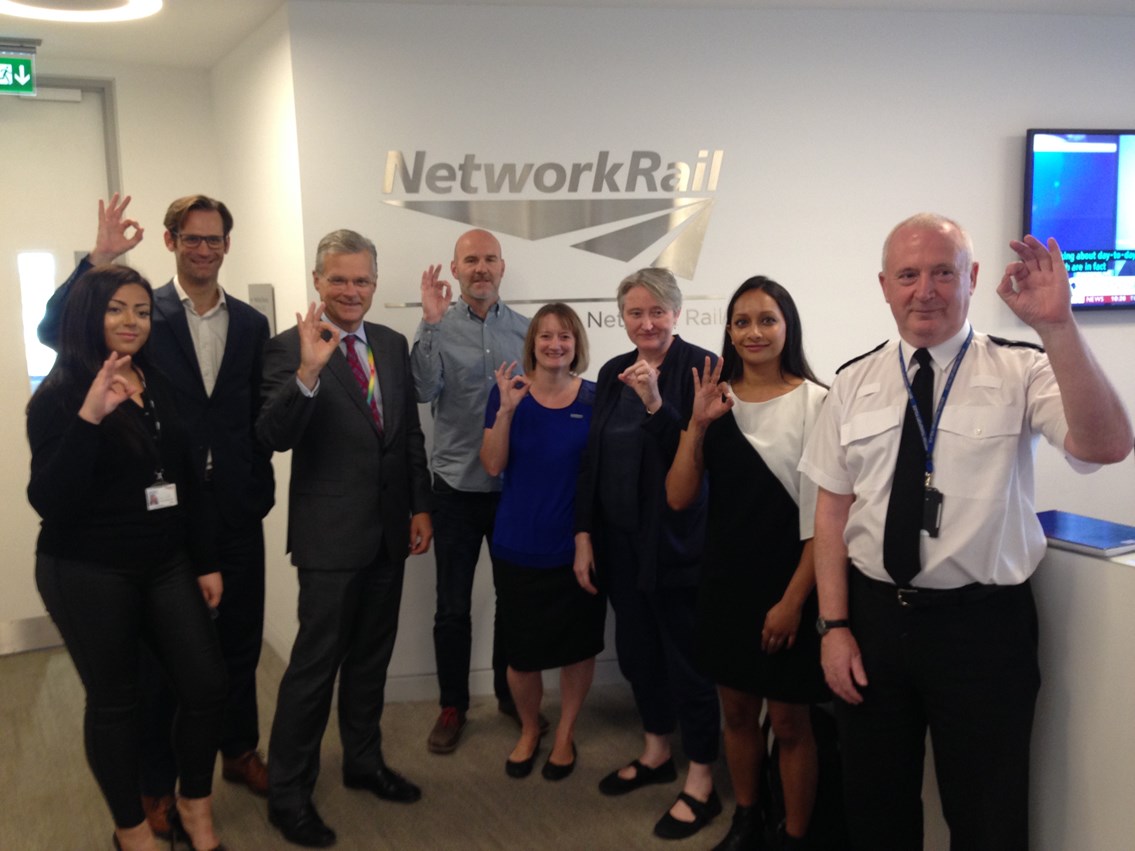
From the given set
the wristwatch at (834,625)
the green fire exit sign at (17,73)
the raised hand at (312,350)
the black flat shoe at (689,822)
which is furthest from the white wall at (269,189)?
the wristwatch at (834,625)

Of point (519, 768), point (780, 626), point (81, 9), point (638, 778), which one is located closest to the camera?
point (780, 626)

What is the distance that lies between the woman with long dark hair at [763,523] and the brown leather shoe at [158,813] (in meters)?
1.73

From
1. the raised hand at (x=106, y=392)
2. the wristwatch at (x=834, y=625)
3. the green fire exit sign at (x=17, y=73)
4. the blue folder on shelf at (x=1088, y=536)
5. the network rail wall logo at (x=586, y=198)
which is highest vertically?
the green fire exit sign at (x=17, y=73)

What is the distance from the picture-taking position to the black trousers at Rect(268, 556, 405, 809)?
3.09m

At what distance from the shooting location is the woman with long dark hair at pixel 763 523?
101 inches

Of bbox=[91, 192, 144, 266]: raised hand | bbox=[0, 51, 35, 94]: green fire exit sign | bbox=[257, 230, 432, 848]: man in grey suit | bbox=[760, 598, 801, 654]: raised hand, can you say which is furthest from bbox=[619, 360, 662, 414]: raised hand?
bbox=[0, 51, 35, 94]: green fire exit sign

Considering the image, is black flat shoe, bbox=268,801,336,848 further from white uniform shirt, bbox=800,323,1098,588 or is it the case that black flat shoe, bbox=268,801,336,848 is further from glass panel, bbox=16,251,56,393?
glass panel, bbox=16,251,56,393

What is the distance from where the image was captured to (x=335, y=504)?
3.06 metres

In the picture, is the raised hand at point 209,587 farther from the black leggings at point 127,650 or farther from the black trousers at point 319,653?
the black trousers at point 319,653

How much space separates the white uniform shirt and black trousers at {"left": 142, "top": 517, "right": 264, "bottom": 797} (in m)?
2.01

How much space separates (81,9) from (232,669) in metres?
2.60

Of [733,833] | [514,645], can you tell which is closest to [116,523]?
[514,645]

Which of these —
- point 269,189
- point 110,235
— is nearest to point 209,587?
point 110,235

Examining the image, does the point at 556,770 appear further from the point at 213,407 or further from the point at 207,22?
the point at 207,22
